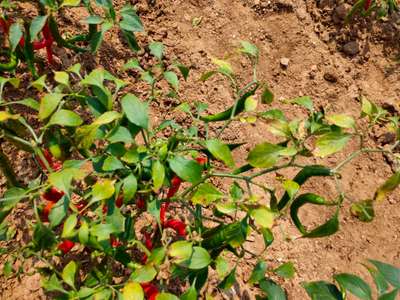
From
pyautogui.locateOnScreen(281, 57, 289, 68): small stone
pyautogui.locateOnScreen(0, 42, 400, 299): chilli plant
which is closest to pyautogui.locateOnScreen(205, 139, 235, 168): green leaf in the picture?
pyautogui.locateOnScreen(0, 42, 400, 299): chilli plant

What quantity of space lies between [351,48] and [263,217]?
1568mm

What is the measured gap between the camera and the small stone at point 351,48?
2326 millimetres

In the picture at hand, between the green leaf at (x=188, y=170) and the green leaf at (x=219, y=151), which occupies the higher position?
the green leaf at (x=219, y=151)

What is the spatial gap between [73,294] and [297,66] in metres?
1.51

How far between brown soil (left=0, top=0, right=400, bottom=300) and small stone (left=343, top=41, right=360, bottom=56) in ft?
0.06

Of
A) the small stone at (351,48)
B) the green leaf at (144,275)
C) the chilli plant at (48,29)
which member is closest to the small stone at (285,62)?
the small stone at (351,48)

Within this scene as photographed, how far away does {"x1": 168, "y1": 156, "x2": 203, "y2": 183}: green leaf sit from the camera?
1080 millimetres

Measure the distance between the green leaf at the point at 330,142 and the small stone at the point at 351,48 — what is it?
→ 4.44 feet

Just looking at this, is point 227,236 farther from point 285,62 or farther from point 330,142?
point 285,62

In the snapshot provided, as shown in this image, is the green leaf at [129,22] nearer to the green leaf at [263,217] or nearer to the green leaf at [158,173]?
the green leaf at [158,173]

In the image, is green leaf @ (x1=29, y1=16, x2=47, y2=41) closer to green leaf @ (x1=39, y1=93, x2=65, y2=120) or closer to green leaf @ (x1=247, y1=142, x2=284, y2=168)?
green leaf @ (x1=39, y1=93, x2=65, y2=120)

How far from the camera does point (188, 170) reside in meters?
1.08

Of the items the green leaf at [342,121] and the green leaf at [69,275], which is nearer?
the green leaf at [342,121]

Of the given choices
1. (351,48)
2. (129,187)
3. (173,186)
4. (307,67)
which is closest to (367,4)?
(351,48)
